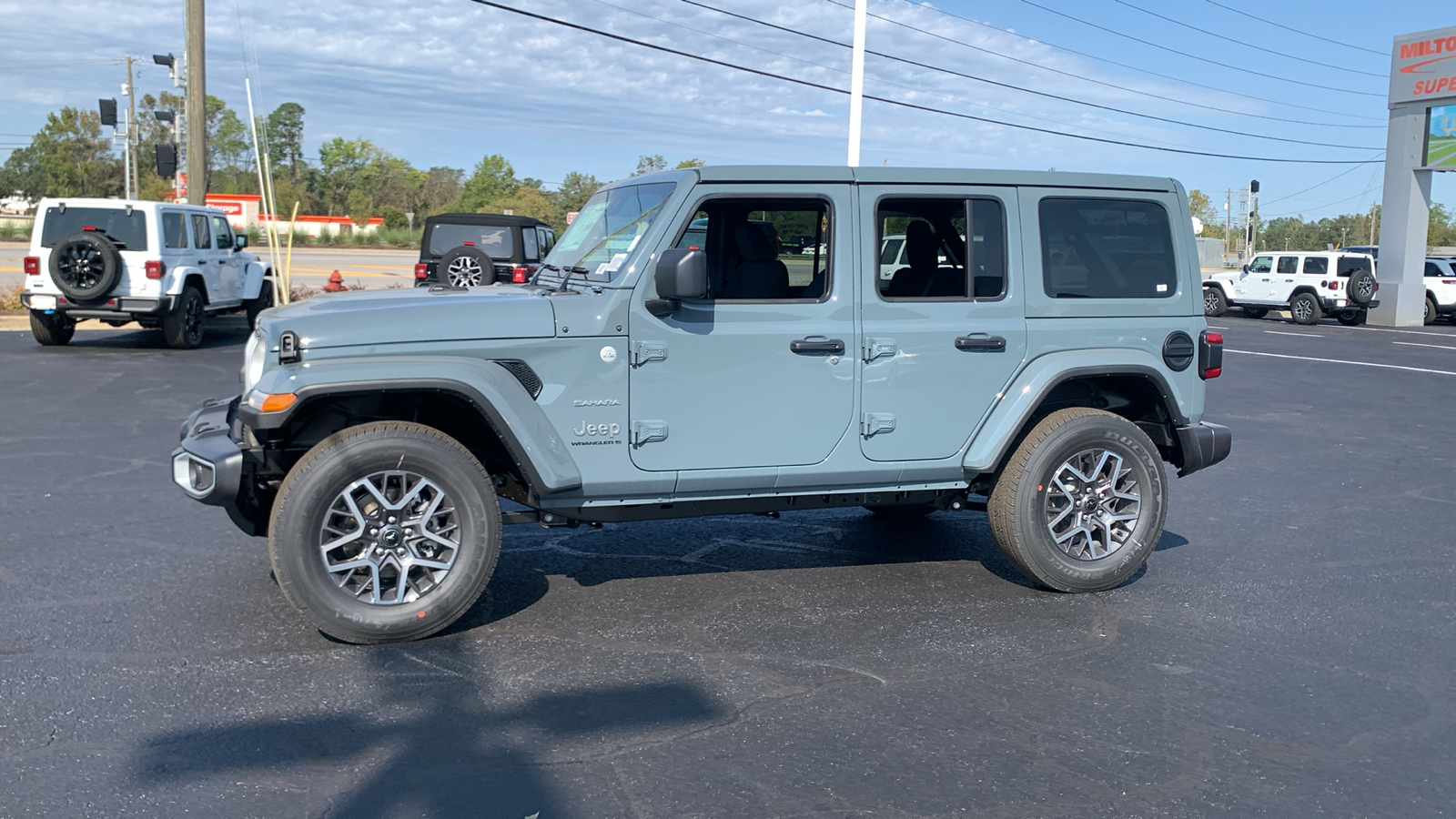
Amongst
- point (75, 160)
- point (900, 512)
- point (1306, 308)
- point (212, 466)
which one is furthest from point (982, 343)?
point (75, 160)

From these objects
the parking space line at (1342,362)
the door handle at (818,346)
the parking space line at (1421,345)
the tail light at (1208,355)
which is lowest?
the parking space line at (1421,345)

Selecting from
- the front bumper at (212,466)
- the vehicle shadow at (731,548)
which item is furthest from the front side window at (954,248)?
the front bumper at (212,466)

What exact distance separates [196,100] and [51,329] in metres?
8.10

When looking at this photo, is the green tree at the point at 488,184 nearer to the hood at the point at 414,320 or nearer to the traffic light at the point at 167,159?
the traffic light at the point at 167,159

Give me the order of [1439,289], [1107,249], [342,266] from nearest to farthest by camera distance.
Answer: [1107,249]
[1439,289]
[342,266]

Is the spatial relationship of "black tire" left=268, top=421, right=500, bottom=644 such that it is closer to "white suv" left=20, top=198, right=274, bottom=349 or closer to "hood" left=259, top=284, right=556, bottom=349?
"hood" left=259, top=284, right=556, bottom=349

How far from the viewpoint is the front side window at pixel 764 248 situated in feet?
17.2

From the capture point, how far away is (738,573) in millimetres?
5844

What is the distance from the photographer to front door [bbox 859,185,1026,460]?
5262mm

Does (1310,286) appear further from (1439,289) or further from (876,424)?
(876,424)

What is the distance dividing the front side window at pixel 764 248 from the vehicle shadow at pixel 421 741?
6.14 ft

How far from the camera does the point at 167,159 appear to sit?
881 inches

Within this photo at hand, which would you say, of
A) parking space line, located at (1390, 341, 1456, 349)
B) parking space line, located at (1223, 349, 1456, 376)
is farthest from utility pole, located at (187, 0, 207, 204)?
parking space line, located at (1390, 341, 1456, 349)

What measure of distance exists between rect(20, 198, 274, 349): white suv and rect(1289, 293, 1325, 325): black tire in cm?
2455
